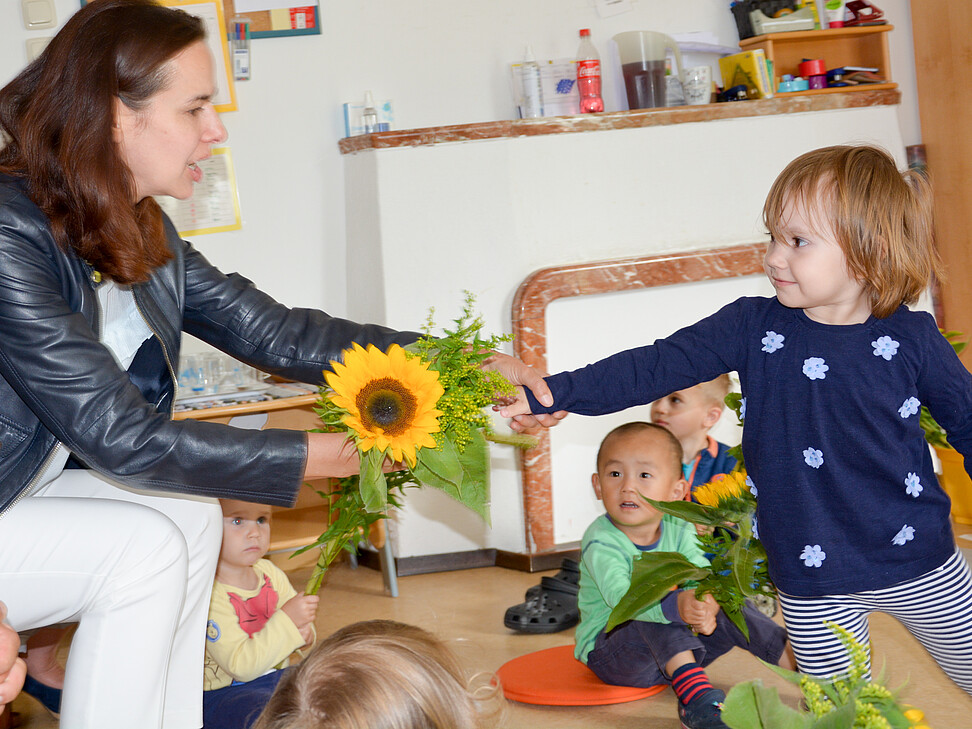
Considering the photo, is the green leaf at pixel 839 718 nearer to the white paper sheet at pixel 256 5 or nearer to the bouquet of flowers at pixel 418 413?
the bouquet of flowers at pixel 418 413

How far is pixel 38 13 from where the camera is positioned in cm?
334

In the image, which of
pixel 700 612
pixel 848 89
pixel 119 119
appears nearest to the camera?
pixel 119 119

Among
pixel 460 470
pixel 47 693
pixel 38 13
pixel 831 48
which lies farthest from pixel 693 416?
pixel 38 13

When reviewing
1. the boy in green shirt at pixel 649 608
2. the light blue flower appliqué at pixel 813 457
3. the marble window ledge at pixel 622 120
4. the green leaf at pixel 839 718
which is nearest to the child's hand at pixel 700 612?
the boy in green shirt at pixel 649 608

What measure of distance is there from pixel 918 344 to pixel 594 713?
1.07 metres

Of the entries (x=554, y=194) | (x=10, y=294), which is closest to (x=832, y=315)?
(x=10, y=294)

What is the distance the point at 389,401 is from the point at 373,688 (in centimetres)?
71

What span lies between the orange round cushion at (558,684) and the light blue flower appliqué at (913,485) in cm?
87

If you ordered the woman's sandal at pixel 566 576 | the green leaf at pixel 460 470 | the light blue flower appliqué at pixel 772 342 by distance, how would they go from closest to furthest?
the green leaf at pixel 460 470, the light blue flower appliqué at pixel 772 342, the woman's sandal at pixel 566 576

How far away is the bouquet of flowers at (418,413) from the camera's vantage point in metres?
1.63

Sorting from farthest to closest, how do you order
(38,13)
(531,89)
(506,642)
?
1. (531,89)
2. (38,13)
3. (506,642)

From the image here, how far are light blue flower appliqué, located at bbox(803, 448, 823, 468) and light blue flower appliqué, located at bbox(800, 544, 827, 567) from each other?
0.45 feet

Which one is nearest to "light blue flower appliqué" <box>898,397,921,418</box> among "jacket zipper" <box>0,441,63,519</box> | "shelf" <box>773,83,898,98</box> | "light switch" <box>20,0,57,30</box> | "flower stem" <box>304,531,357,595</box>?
"flower stem" <box>304,531,357,595</box>

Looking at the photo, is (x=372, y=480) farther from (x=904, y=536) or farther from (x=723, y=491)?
(x=904, y=536)
